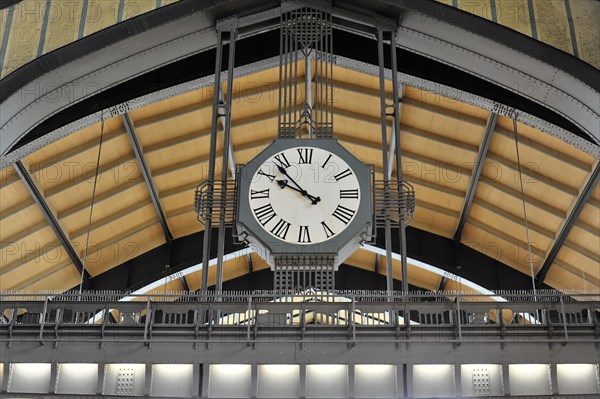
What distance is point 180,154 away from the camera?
1066 inches

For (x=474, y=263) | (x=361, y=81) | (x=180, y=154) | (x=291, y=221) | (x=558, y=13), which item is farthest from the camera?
(x=474, y=263)

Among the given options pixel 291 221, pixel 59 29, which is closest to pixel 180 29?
pixel 59 29

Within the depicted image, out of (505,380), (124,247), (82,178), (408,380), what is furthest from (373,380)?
(124,247)

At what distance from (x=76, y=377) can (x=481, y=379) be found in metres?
5.81

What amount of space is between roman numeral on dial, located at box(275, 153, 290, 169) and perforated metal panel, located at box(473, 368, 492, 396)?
498 centimetres

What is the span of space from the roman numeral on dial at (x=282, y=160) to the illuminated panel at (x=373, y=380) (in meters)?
4.19

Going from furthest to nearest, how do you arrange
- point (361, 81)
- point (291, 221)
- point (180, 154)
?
point (180, 154) < point (361, 81) < point (291, 221)

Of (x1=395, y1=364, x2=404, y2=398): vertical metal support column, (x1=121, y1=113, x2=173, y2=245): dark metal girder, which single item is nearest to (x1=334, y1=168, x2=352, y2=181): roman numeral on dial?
(x1=395, y1=364, x2=404, y2=398): vertical metal support column

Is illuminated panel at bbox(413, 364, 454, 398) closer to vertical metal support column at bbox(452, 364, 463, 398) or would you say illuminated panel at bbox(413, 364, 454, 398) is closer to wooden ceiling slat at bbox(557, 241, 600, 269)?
vertical metal support column at bbox(452, 364, 463, 398)

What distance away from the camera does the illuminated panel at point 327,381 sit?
12625mm

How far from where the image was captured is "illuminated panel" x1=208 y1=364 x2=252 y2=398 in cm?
1261

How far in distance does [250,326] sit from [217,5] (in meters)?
7.84

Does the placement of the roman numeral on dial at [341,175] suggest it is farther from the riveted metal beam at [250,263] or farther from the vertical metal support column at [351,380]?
the riveted metal beam at [250,263]

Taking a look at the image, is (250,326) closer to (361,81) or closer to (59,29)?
(59,29)
